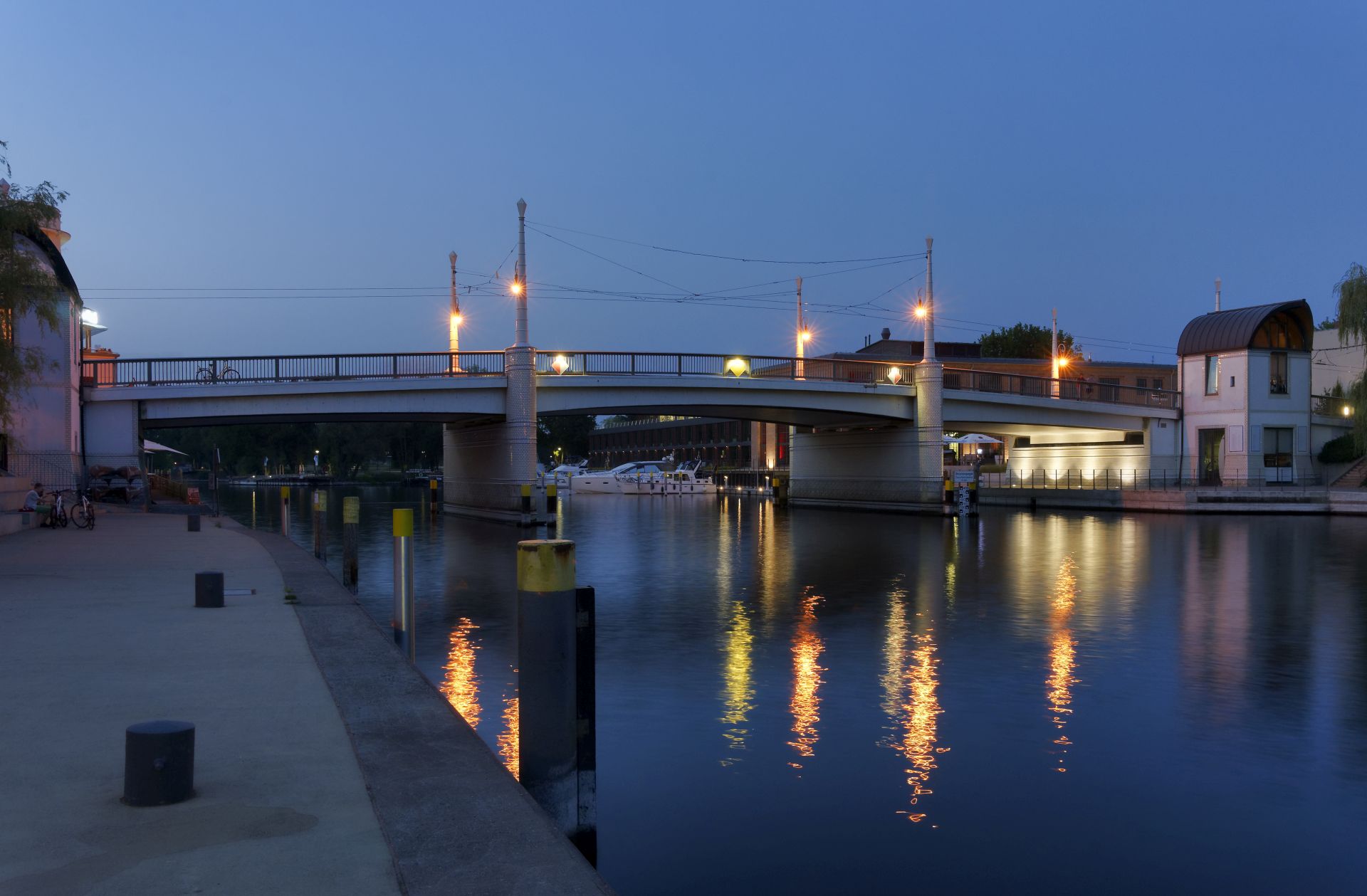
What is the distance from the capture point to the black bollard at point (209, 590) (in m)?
12.4

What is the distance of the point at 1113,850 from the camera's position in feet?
20.9

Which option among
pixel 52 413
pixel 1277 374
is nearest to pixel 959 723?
pixel 52 413

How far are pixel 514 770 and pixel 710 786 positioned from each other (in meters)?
1.31

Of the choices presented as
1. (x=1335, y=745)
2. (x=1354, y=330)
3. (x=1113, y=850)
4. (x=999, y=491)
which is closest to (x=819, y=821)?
(x=1113, y=850)

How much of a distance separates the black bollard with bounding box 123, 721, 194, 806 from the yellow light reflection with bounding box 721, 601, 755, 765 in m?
3.88

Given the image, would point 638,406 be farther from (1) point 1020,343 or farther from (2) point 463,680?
(1) point 1020,343

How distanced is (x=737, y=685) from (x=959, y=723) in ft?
7.51

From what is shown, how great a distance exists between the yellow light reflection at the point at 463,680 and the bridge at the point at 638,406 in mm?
26768

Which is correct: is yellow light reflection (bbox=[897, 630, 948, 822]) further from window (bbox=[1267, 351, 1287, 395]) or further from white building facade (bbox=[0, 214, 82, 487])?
window (bbox=[1267, 351, 1287, 395])

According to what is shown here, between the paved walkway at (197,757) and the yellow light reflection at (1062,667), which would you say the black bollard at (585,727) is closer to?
the paved walkway at (197,757)

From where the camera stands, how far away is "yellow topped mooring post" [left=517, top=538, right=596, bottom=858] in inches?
234

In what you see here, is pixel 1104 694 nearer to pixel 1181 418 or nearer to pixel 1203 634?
pixel 1203 634

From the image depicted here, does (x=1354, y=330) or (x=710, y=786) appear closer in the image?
(x=710, y=786)

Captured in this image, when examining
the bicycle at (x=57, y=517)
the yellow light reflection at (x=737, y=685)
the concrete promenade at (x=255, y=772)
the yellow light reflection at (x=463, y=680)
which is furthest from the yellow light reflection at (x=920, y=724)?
the bicycle at (x=57, y=517)
